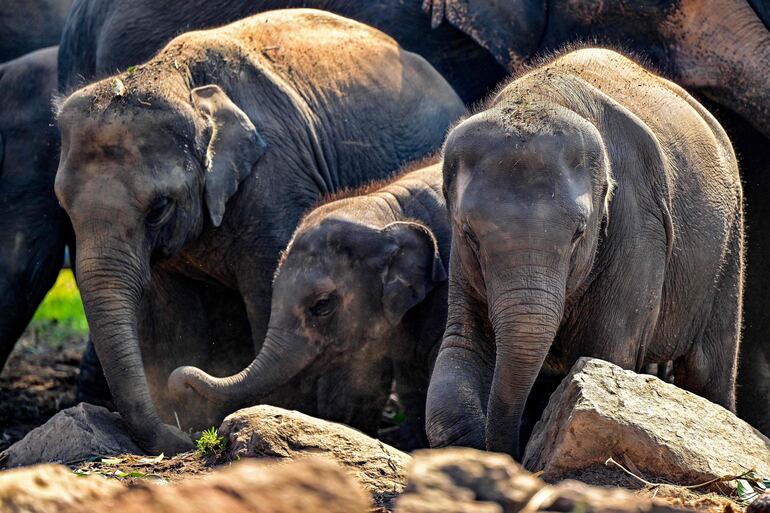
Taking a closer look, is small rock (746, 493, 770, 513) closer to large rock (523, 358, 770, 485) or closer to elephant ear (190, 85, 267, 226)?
large rock (523, 358, 770, 485)

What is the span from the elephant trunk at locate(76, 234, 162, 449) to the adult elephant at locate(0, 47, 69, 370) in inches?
79.7

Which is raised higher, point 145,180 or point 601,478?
point 145,180

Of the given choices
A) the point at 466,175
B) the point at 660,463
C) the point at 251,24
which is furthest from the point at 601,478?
the point at 251,24

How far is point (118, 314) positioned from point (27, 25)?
4990mm

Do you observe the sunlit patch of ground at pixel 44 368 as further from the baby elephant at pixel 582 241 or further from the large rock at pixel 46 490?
the large rock at pixel 46 490

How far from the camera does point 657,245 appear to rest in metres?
5.29

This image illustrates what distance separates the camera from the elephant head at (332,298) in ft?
19.9

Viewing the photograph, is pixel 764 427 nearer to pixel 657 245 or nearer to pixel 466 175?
pixel 657 245

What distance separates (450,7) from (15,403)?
115 inches

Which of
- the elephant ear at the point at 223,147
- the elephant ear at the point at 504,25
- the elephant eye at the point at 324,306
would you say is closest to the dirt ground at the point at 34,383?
the elephant ear at the point at 223,147

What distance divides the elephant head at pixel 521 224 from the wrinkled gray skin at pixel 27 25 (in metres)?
6.23

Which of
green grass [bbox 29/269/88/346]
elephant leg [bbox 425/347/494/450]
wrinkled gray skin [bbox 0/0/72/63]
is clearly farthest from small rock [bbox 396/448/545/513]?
wrinkled gray skin [bbox 0/0/72/63]

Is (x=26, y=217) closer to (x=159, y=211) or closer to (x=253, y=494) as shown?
(x=159, y=211)

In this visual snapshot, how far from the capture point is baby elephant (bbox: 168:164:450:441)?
6.06 m
